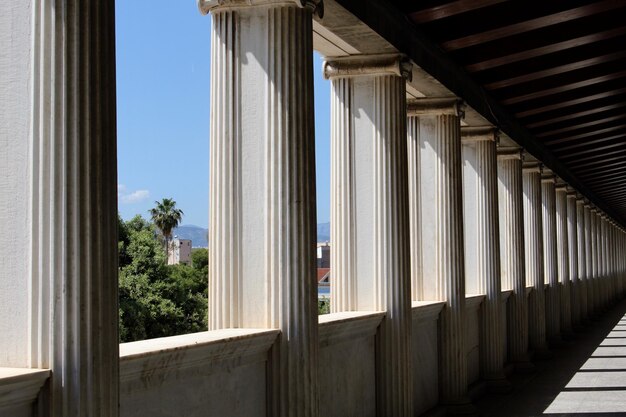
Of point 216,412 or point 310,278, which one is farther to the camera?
point 310,278

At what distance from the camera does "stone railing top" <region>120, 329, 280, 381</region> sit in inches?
231

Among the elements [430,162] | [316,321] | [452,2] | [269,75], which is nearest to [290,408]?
[316,321]

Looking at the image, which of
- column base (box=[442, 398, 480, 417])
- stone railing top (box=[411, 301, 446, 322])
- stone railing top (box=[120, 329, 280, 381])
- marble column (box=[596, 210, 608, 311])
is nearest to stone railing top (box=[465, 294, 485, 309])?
stone railing top (box=[411, 301, 446, 322])

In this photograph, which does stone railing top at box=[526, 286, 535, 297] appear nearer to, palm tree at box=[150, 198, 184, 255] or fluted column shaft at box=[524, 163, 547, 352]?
fluted column shaft at box=[524, 163, 547, 352]

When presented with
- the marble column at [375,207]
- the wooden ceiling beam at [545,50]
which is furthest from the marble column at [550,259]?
the marble column at [375,207]

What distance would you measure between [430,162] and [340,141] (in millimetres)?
3389

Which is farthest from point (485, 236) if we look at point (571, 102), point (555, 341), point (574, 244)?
point (574, 244)

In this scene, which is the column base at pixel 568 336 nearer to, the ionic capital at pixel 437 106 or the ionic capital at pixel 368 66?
the ionic capital at pixel 437 106

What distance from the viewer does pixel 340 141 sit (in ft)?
37.6

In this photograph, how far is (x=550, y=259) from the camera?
997 inches

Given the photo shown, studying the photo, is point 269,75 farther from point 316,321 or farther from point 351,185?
point 351,185

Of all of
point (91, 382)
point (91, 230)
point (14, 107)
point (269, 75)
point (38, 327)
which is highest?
point (269, 75)

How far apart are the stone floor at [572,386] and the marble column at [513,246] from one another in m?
0.77

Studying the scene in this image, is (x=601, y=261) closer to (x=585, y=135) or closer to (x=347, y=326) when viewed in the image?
(x=585, y=135)
